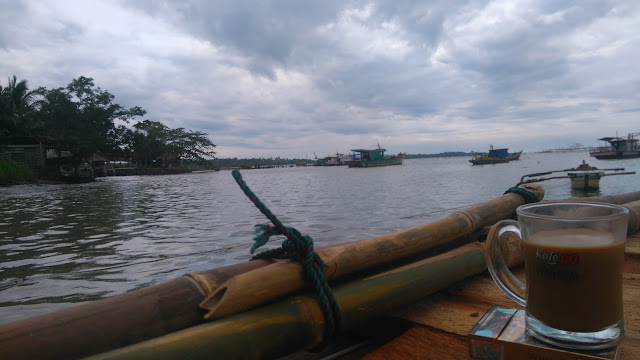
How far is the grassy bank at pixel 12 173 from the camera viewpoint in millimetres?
25062

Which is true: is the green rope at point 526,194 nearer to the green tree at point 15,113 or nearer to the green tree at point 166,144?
the green tree at point 15,113

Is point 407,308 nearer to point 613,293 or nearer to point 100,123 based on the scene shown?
point 613,293

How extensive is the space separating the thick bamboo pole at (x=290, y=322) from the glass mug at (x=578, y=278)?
2.32ft

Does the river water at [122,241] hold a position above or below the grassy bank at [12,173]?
below

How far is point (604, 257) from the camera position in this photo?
81 centimetres

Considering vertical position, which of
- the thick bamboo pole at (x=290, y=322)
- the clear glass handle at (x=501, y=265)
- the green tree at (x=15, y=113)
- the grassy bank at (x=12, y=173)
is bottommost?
the thick bamboo pole at (x=290, y=322)

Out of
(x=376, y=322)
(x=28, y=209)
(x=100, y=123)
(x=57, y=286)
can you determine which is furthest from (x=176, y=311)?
(x=100, y=123)

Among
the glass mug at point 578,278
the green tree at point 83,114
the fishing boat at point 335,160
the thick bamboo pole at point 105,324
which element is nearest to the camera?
the glass mug at point 578,278

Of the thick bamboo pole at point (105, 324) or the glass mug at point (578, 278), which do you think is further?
the thick bamboo pole at point (105, 324)

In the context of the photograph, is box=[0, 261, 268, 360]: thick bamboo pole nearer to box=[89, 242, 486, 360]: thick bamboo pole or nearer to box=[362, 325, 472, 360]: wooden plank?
box=[89, 242, 486, 360]: thick bamboo pole

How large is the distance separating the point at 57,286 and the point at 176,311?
462cm

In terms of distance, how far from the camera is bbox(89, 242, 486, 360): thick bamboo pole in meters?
1.07

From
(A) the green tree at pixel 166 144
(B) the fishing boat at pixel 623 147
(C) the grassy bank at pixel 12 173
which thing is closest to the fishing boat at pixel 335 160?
(A) the green tree at pixel 166 144

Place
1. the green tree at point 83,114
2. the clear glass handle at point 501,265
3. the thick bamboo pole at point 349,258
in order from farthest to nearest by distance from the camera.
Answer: the green tree at point 83,114 → the thick bamboo pole at point 349,258 → the clear glass handle at point 501,265
